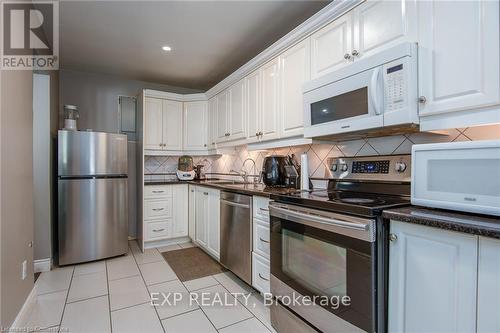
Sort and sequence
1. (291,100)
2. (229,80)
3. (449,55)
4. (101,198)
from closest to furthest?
(449,55) < (291,100) < (101,198) < (229,80)

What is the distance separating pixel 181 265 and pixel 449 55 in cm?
293

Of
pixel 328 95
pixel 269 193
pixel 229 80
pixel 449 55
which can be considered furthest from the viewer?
pixel 229 80

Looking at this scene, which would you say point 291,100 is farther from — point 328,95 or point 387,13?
point 387,13

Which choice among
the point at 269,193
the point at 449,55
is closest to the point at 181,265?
the point at 269,193

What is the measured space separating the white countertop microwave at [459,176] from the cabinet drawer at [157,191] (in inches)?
122

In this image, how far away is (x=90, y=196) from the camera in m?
2.94

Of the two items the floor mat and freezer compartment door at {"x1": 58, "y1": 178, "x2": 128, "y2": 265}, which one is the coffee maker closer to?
the floor mat

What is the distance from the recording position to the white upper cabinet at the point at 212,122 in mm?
3688

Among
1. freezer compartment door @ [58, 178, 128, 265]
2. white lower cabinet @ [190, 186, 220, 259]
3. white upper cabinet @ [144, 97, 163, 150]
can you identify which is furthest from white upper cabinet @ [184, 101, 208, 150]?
freezer compartment door @ [58, 178, 128, 265]

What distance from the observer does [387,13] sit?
1.48m

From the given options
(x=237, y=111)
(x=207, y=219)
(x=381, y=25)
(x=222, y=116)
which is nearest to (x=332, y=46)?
(x=381, y=25)

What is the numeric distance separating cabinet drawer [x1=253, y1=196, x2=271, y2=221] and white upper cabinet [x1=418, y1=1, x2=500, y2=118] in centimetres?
121

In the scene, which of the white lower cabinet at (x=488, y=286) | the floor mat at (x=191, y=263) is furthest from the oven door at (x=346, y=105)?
the floor mat at (x=191, y=263)

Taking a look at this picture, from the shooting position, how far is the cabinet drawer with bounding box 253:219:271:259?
2016 millimetres
